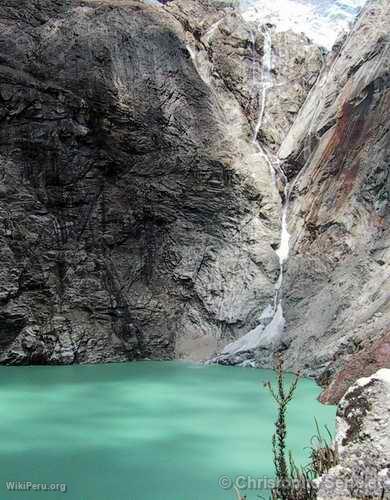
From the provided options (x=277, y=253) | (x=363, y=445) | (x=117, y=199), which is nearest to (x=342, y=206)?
(x=277, y=253)

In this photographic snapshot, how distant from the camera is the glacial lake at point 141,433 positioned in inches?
233

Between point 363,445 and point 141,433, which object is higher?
point 141,433

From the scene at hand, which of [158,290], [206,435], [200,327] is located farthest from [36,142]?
[206,435]

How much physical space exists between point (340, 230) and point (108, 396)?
10.5 metres

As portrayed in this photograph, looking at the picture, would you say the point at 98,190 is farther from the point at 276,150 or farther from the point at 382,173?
the point at 382,173

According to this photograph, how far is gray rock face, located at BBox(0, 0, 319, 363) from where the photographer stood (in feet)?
62.4

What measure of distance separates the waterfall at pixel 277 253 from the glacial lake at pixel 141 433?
3638 millimetres

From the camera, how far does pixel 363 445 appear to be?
450 cm

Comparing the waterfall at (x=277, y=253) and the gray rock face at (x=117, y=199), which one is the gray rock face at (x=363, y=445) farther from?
the gray rock face at (x=117, y=199)

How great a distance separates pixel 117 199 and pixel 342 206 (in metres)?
7.26

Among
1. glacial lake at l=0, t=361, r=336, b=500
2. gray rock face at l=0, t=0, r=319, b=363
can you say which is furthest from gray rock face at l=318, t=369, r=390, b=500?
gray rock face at l=0, t=0, r=319, b=363

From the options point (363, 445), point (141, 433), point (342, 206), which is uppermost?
point (342, 206)

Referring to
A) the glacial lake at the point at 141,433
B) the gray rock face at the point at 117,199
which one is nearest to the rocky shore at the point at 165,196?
the gray rock face at the point at 117,199

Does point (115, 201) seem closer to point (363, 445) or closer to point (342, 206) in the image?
point (342, 206)
